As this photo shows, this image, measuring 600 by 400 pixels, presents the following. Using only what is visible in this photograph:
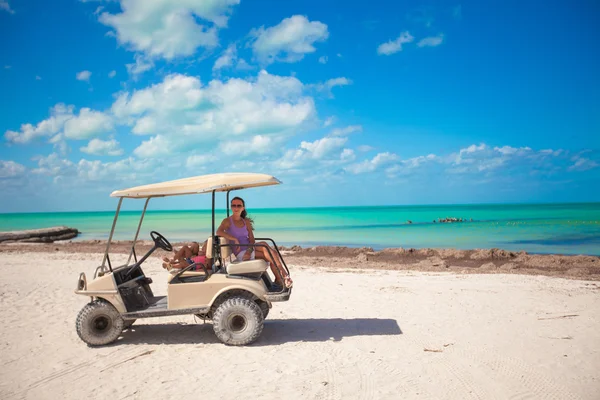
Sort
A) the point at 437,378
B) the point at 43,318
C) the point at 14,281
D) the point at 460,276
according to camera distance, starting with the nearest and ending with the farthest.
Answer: the point at 437,378
the point at 43,318
the point at 14,281
the point at 460,276

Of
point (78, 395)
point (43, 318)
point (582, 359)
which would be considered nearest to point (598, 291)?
point (582, 359)

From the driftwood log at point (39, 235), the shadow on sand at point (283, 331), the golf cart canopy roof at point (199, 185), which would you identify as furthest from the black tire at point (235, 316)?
the driftwood log at point (39, 235)

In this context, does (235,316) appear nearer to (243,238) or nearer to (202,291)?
(202,291)

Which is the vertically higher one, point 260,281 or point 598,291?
point 260,281

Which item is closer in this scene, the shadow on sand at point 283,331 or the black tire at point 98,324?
the black tire at point 98,324

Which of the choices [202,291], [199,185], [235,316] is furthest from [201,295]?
[199,185]

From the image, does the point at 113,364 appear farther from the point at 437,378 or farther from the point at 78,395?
the point at 437,378

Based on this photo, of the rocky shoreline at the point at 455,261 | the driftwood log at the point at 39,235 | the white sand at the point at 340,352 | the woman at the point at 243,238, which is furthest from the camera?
the driftwood log at the point at 39,235

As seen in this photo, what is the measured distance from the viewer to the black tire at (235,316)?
20.5 feet

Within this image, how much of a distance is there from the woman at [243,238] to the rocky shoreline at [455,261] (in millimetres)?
8793

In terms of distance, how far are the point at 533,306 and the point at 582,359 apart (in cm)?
329

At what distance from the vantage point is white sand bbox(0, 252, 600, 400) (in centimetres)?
485

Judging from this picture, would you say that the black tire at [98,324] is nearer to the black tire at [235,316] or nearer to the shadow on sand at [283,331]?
the shadow on sand at [283,331]

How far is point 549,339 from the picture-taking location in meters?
6.63
